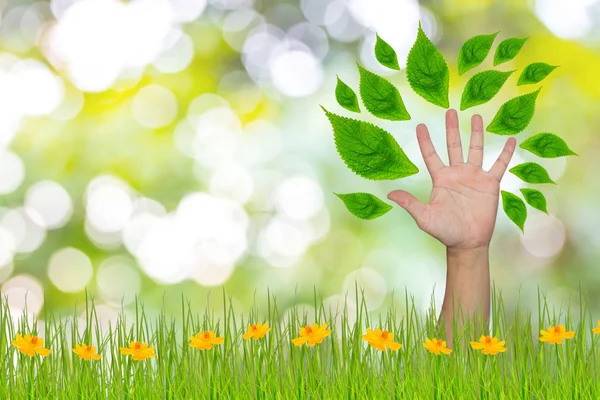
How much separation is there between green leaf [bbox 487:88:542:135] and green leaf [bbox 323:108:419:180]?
0.34m

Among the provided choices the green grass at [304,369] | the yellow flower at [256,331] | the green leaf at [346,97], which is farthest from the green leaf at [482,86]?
the yellow flower at [256,331]

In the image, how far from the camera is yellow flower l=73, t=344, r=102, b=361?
2.25 metres

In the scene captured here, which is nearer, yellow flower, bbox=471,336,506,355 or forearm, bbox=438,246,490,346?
yellow flower, bbox=471,336,506,355

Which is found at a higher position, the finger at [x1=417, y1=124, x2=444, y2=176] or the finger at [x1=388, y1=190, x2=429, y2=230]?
the finger at [x1=417, y1=124, x2=444, y2=176]

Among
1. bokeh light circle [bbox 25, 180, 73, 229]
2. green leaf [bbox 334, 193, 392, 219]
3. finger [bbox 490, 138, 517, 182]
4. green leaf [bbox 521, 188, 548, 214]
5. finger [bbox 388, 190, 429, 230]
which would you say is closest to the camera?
finger [bbox 388, 190, 429, 230]

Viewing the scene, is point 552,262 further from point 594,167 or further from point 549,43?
point 549,43

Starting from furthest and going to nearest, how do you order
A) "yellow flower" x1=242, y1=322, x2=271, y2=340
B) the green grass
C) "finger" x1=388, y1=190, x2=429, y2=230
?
"finger" x1=388, y1=190, x2=429, y2=230, "yellow flower" x1=242, y1=322, x2=271, y2=340, the green grass

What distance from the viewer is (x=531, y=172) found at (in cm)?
286

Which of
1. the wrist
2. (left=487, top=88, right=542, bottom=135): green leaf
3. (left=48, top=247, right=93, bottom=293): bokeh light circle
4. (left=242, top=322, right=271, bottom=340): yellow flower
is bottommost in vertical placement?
(left=242, top=322, right=271, bottom=340): yellow flower

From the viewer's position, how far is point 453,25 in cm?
496

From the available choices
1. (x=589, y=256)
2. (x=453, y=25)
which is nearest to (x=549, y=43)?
(x=453, y=25)

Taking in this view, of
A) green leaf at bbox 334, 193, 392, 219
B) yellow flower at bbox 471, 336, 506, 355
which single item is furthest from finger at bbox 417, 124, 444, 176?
yellow flower at bbox 471, 336, 506, 355

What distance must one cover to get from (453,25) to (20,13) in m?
2.56

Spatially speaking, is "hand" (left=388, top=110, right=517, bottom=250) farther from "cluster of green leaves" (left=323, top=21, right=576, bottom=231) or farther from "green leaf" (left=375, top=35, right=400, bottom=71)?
"green leaf" (left=375, top=35, right=400, bottom=71)
